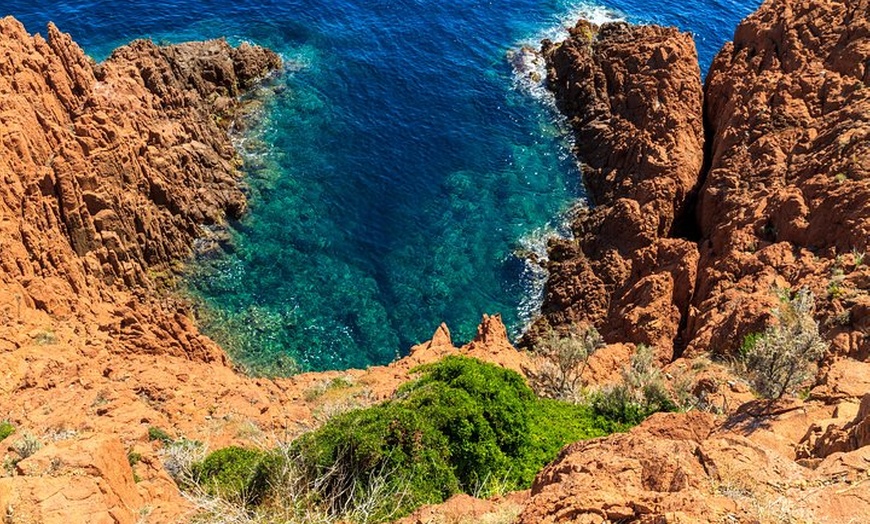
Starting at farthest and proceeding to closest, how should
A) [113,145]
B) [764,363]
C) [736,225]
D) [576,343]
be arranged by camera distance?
[113,145], [736,225], [576,343], [764,363]

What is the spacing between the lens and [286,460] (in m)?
16.6

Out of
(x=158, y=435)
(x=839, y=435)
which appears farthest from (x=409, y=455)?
(x=839, y=435)

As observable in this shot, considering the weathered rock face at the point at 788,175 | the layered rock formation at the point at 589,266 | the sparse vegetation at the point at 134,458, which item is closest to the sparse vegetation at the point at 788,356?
the layered rock formation at the point at 589,266

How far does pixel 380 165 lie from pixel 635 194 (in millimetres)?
17571

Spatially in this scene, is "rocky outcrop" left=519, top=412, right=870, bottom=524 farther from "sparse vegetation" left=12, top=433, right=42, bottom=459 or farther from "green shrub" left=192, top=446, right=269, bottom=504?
"sparse vegetation" left=12, top=433, right=42, bottom=459

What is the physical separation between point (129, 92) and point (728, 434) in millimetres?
38707

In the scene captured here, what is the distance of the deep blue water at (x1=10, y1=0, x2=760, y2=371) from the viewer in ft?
122

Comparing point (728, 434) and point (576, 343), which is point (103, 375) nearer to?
point (576, 343)

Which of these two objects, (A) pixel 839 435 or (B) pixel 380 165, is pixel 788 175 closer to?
(A) pixel 839 435

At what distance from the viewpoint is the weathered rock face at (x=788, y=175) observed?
86.3 ft

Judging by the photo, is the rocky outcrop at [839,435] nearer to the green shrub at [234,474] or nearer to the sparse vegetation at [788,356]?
the sparse vegetation at [788,356]

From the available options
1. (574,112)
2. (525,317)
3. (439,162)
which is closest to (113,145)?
(439,162)

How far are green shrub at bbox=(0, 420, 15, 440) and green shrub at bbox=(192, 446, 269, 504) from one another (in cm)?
615

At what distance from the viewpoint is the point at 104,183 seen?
34656mm
